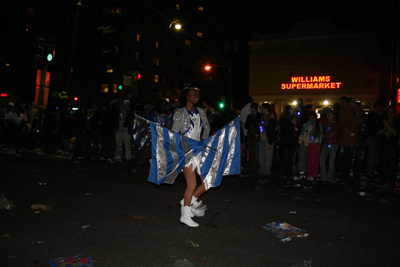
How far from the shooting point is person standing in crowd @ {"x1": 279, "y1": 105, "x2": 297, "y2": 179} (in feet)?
29.1

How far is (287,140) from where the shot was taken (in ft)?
29.1

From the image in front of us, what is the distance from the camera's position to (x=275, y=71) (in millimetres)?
34906

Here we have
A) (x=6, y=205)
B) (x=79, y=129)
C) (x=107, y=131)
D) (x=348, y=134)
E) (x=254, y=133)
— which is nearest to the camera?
(x=6, y=205)

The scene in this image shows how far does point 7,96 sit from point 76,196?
41591 mm

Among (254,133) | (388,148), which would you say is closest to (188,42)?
(254,133)

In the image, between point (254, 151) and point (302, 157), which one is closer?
point (302, 157)

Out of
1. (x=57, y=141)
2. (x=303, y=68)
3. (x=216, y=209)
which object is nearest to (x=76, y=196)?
(x=216, y=209)

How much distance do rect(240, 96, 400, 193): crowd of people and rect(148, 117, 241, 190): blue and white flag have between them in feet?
13.9

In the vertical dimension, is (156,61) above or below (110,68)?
above

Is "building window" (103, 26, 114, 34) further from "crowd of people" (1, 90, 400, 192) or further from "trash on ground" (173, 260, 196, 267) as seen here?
"trash on ground" (173, 260, 196, 267)

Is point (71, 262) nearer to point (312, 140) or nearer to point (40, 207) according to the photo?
point (40, 207)

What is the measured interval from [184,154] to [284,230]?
1741 millimetres

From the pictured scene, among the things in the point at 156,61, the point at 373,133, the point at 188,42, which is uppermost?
the point at 188,42

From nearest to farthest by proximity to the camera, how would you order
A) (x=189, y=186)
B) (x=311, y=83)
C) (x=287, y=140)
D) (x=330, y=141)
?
1. (x=189, y=186)
2. (x=330, y=141)
3. (x=287, y=140)
4. (x=311, y=83)
